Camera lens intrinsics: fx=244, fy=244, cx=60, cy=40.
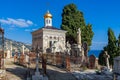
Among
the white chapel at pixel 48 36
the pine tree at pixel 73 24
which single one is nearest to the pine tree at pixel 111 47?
the pine tree at pixel 73 24

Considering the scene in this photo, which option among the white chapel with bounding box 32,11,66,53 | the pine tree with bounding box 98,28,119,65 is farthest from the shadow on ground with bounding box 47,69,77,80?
the white chapel with bounding box 32,11,66,53

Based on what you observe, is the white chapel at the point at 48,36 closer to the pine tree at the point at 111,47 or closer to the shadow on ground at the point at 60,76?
the pine tree at the point at 111,47

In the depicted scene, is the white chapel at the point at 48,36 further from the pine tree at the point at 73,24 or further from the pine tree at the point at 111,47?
the pine tree at the point at 111,47

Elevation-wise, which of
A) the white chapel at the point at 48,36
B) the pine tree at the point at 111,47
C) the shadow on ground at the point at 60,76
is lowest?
the shadow on ground at the point at 60,76

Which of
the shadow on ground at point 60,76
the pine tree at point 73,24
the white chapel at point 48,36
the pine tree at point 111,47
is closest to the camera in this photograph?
the shadow on ground at point 60,76

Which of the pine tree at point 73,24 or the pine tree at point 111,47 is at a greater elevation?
the pine tree at point 73,24

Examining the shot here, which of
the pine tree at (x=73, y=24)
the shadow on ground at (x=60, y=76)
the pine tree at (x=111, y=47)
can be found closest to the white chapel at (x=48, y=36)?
the pine tree at (x=73, y=24)

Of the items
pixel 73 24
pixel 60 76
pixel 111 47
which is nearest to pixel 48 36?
pixel 73 24

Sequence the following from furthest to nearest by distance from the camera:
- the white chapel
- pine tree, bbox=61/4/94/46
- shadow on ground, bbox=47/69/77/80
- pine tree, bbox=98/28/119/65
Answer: pine tree, bbox=61/4/94/46
the white chapel
pine tree, bbox=98/28/119/65
shadow on ground, bbox=47/69/77/80

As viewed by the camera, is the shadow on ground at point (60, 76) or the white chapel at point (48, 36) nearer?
the shadow on ground at point (60, 76)

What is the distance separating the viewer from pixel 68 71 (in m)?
24.8

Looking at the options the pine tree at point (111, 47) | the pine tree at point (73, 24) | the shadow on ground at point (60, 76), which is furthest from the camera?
the pine tree at point (73, 24)

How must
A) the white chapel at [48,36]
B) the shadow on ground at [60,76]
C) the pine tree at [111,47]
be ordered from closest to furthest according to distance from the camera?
the shadow on ground at [60,76], the pine tree at [111,47], the white chapel at [48,36]

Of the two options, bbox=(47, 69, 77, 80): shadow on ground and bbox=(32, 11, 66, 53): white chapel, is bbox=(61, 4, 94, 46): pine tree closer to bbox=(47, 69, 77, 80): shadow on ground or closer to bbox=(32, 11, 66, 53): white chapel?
bbox=(32, 11, 66, 53): white chapel
